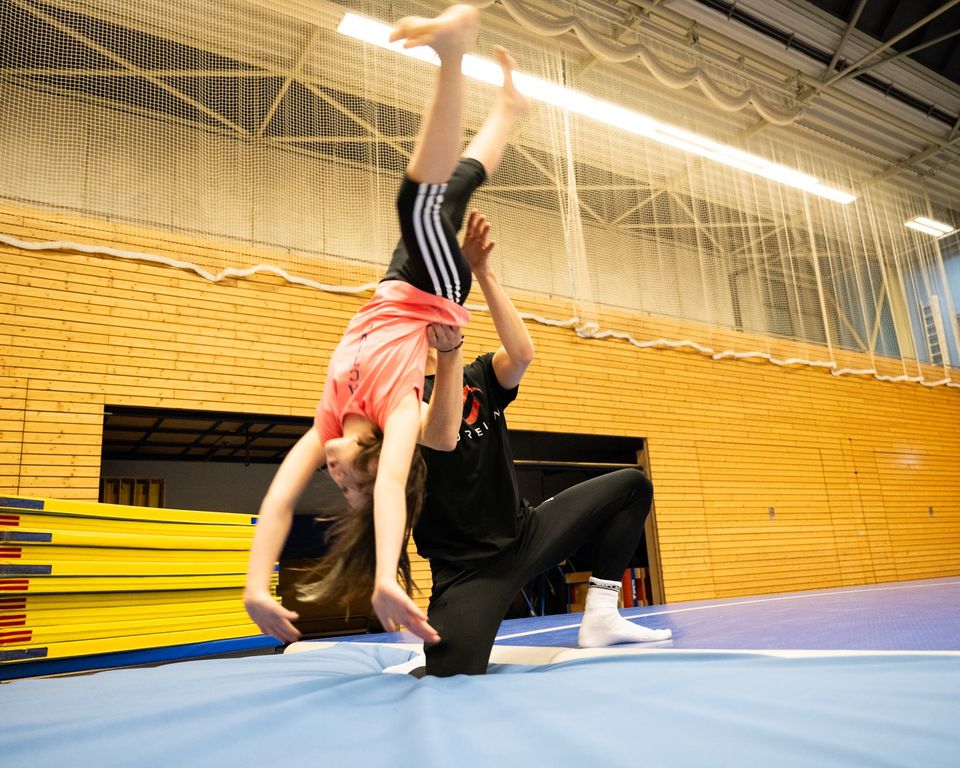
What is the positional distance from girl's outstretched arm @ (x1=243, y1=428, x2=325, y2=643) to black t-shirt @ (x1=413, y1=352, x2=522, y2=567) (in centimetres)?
42

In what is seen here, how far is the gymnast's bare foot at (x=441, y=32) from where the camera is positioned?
4.83 feet

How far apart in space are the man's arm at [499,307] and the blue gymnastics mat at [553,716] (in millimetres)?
889

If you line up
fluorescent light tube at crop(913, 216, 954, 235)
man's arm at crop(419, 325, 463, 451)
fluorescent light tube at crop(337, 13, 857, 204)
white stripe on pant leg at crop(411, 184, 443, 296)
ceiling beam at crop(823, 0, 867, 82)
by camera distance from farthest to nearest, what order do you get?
fluorescent light tube at crop(913, 216, 954, 235)
ceiling beam at crop(823, 0, 867, 82)
fluorescent light tube at crop(337, 13, 857, 204)
man's arm at crop(419, 325, 463, 451)
white stripe on pant leg at crop(411, 184, 443, 296)

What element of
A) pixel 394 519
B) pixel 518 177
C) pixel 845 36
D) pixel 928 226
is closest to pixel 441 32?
pixel 394 519

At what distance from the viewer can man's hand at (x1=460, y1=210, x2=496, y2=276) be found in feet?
6.48

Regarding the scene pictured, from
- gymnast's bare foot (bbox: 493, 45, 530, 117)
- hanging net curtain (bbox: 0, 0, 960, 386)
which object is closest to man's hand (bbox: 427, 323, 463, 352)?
gymnast's bare foot (bbox: 493, 45, 530, 117)

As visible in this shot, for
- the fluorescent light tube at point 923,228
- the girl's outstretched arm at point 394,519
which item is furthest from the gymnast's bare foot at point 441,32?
the fluorescent light tube at point 923,228

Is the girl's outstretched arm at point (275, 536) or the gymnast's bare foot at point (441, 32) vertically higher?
the gymnast's bare foot at point (441, 32)

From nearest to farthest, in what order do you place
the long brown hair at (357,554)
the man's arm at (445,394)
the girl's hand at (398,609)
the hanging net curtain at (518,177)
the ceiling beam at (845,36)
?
1. the girl's hand at (398,609)
2. the man's arm at (445,394)
3. the long brown hair at (357,554)
4. the hanging net curtain at (518,177)
5. the ceiling beam at (845,36)

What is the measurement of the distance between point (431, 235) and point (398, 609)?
32.9 inches

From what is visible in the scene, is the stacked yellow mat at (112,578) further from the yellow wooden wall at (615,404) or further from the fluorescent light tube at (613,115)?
the fluorescent light tube at (613,115)

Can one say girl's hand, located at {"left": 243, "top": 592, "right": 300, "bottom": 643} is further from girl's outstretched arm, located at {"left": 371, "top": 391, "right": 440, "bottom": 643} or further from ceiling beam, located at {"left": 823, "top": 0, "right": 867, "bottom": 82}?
ceiling beam, located at {"left": 823, "top": 0, "right": 867, "bottom": 82}

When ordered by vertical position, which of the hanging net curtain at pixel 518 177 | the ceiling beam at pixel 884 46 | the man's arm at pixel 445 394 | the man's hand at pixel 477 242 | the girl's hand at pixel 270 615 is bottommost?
the girl's hand at pixel 270 615

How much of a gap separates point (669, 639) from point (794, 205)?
6.81 metres
